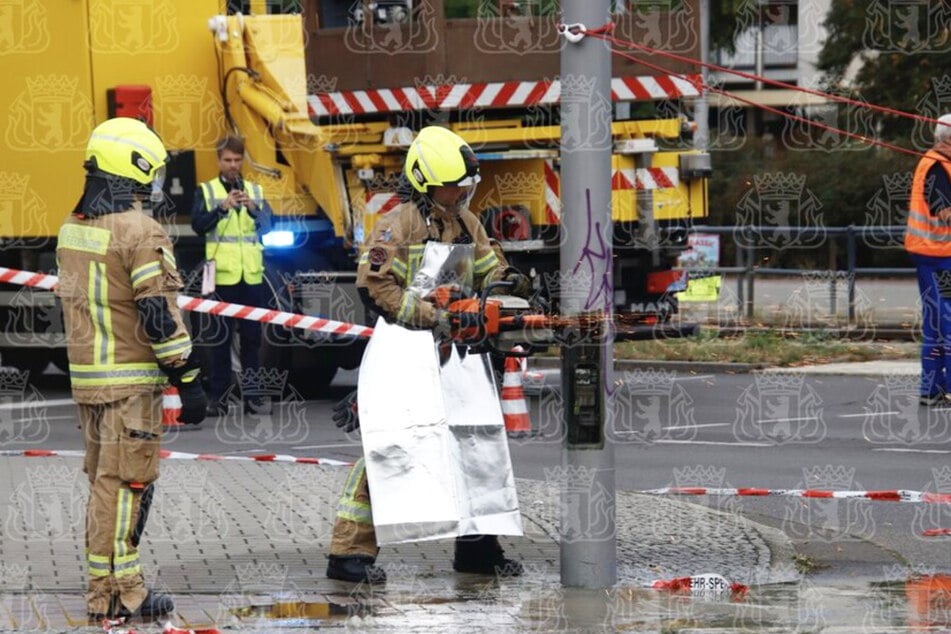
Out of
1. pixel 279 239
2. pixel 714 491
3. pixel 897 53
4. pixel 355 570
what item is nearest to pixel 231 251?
pixel 279 239

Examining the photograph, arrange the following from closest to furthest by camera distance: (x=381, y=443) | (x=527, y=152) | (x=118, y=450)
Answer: (x=118, y=450)
(x=381, y=443)
(x=527, y=152)

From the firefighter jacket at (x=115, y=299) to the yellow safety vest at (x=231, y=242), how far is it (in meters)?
7.08

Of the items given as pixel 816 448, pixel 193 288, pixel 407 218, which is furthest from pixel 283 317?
pixel 407 218

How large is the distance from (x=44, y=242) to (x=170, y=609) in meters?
9.16

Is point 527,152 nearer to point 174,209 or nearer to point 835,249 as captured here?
point 174,209

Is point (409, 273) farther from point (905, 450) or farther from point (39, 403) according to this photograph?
point (39, 403)

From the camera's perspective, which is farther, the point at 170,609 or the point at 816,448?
the point at 816,448

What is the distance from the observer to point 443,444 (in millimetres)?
7832

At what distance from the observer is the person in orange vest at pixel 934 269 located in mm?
14102

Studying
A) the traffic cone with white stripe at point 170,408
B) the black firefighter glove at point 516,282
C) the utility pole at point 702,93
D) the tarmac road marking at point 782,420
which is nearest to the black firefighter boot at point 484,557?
the black firefighter glove at point 516,282

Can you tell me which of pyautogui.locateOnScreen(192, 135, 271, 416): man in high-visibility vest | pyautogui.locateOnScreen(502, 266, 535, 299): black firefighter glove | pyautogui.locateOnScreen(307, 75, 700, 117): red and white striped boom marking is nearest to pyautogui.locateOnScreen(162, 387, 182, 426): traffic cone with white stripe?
pyautogui.locateOnScreen(192, 135, 271, 416): man in high-visibility vest

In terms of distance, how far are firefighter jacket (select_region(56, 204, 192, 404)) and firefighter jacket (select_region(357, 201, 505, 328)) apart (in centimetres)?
90

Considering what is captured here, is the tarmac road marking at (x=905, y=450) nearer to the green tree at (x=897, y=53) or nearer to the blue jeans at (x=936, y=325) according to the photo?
the blue jeans at (x=936, y=325)

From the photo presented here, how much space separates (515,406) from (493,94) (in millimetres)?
2584
